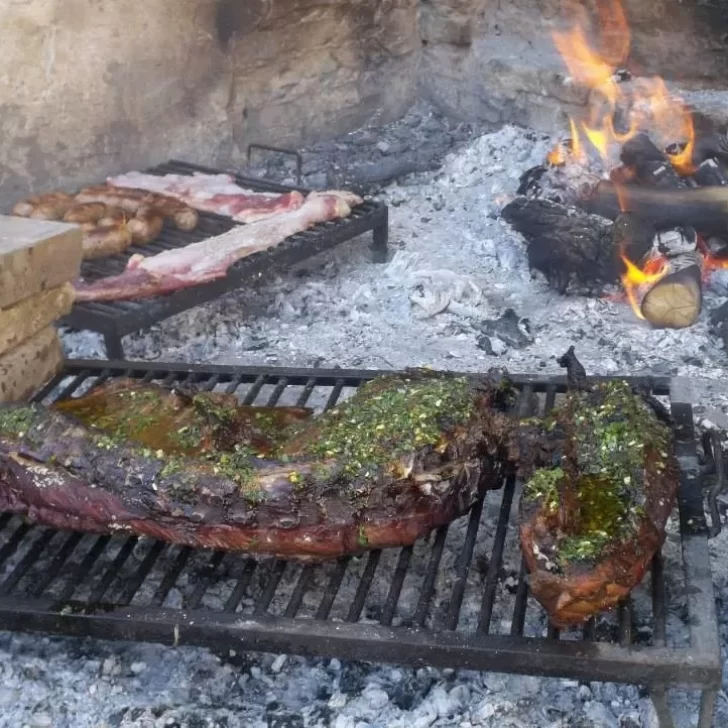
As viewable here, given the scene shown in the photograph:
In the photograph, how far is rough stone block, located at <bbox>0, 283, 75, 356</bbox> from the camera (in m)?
3.58

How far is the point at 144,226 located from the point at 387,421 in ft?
8.98

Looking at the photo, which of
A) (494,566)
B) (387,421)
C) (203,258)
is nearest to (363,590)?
(494,566)

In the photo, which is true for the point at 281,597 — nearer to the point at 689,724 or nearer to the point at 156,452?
the point at 156,452

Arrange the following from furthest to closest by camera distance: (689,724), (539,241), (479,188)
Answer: (479,188), (539,241), (689,724)

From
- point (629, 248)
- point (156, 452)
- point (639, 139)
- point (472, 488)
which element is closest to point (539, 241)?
point (629, 248)

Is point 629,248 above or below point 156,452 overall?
below

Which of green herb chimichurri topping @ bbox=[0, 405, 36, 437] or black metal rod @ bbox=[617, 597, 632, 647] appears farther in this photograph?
green herb chimichurri topping @ bbox=[0, 405, 36, 437]

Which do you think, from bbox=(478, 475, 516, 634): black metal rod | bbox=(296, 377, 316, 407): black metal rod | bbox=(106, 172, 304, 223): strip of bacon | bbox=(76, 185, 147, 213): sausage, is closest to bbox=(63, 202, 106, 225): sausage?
bbox=(76, 185, 147, 213): sausage

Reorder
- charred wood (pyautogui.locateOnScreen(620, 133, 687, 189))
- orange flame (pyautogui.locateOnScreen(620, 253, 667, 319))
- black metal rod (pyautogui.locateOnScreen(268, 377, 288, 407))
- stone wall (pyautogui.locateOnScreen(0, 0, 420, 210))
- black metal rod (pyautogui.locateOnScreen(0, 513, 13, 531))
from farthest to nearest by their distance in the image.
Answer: stone wall (pyautogui.locateOnScreen(0, 0, 420, 210)) < charred wood (pyautogui.locateOnScreen(620, 133, 687, 189)) < orange flame (pyautogui.locateOnScreen(620, 253, 667, 319)) < black metal rod (pyautogui.locateOnScreen(268, 377, 288, 407)) < black metal rod (pyautogui.locateOnScreen(0, 513, 13, 531))

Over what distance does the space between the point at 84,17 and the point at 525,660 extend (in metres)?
5.14

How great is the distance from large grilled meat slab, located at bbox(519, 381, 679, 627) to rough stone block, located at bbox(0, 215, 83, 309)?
6.55ft

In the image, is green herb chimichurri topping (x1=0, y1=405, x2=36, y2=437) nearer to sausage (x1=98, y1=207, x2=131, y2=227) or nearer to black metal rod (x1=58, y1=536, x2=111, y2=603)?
black metal rod (x1=58, y1=536, x2=111, y2=603)

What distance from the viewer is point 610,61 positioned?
691cm

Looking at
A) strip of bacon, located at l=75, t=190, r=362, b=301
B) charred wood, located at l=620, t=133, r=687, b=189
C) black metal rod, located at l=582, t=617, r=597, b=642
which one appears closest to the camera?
black metal rod, located at l=582, t=617, r=597, b=642
